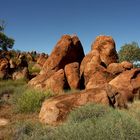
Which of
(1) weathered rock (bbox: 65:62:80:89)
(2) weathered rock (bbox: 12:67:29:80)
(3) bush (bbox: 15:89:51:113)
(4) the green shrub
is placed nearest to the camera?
(4) the green shrub

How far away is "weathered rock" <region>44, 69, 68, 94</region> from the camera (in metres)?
24.6

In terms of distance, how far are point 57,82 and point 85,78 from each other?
2617 mm

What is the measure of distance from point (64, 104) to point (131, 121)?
6562mm

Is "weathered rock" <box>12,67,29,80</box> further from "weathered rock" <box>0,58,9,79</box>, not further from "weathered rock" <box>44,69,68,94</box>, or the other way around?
"weathered rock" <box>44,69,68,94</box>

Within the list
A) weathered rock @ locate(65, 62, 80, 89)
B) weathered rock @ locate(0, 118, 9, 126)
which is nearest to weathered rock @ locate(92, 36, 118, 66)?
weathered rock @ locate(65, 62, 80, 89)

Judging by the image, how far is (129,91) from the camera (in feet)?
67.1

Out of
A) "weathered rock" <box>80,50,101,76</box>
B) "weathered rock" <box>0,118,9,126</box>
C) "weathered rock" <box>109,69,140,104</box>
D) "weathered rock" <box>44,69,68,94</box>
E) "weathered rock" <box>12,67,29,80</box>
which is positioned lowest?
"weathered rock" <box>0,118,9,126</box>

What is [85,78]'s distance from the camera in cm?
2664

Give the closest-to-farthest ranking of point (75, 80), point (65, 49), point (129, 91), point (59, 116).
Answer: point (59, 116), point (129, 91), point (75, 80), point (65, 49)

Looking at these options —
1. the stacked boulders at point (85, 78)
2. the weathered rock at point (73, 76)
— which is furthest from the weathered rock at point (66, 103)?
the weathered rock at point (73, 76)

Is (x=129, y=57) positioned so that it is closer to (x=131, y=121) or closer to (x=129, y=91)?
(x=129, y=91)

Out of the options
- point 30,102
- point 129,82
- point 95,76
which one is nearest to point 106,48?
point 95,76

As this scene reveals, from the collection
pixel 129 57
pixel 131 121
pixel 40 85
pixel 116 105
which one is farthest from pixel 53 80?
pixel 129 57

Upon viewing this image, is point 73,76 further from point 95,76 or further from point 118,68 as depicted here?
point 118,68
